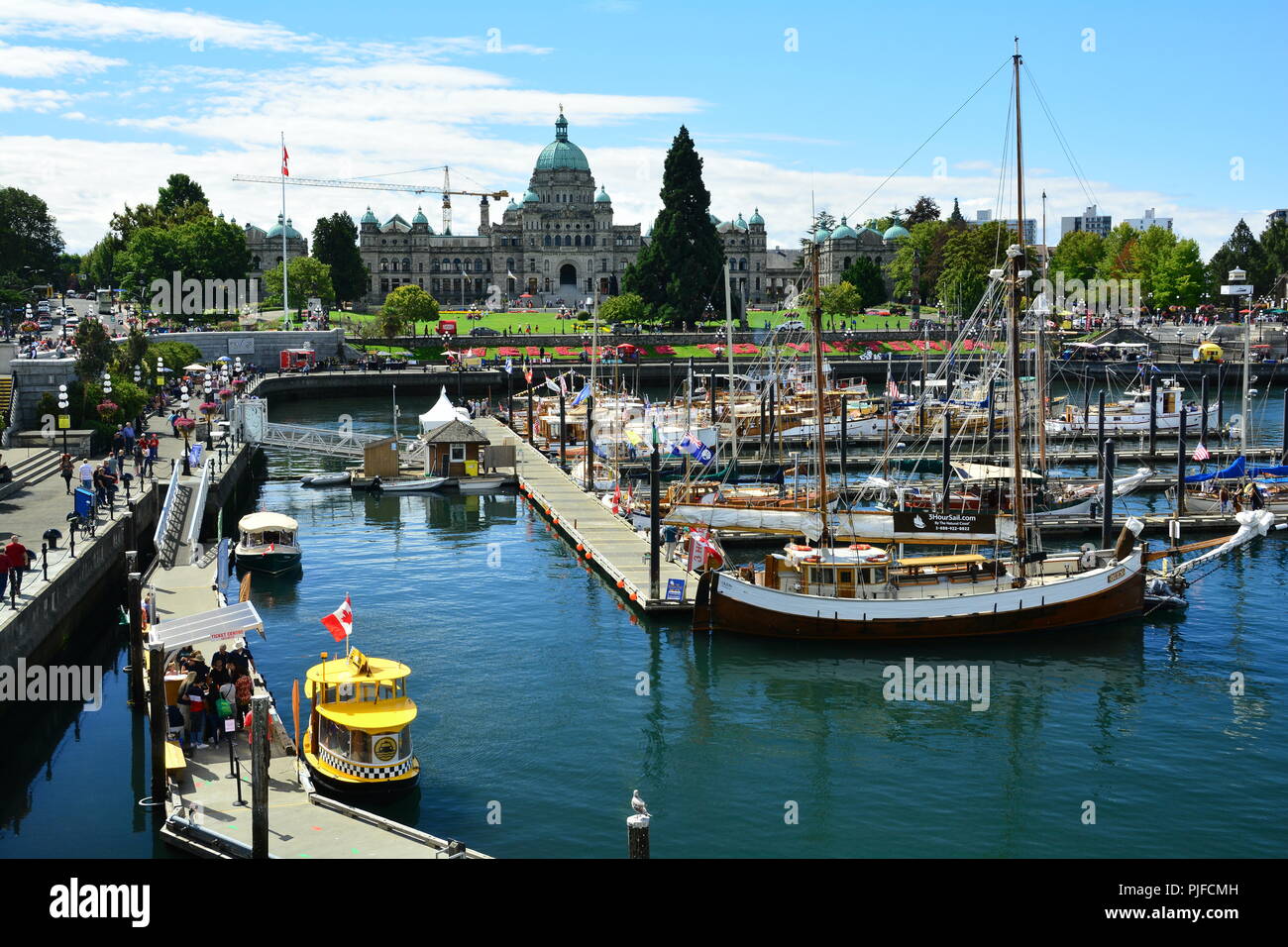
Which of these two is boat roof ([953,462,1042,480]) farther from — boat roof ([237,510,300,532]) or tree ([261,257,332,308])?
tree ([261,257,332,308])

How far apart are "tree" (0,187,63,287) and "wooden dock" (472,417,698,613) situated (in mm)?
94245

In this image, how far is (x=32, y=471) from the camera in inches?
1945

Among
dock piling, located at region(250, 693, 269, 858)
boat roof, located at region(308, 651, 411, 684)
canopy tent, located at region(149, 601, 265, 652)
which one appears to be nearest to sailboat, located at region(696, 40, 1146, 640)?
boat roof, located at region(308, 651, 411, 684)

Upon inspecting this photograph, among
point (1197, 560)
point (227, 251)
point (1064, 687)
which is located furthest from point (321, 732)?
point (227, 251)

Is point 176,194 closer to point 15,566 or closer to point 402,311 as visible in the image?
point 402,311

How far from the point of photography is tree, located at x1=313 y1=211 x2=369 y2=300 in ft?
550

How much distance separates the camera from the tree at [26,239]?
468 feet

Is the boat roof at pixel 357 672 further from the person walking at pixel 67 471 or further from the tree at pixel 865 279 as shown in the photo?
the tree at pixel 865 279

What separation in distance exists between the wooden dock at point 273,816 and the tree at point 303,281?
127998mm

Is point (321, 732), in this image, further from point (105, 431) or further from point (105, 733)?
point (105, 431)

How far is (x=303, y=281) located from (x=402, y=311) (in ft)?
55.3

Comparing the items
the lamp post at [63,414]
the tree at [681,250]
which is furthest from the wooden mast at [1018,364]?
the tree at [681,250]

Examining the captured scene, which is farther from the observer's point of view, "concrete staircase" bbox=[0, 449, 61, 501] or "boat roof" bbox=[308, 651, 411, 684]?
"concrete staircase" bbox=[0, 449, 61, 501]

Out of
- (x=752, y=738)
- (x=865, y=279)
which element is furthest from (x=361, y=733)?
(x=865, y=279)
